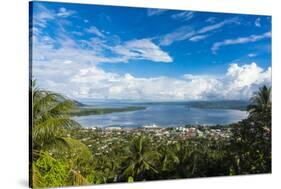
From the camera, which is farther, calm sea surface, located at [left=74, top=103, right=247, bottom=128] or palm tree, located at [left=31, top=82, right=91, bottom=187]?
calm sea surface, located at [left=74, top=103, right=247, bottom=128]

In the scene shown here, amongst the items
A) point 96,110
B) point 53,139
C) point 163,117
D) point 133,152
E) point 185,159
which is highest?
point 96,110

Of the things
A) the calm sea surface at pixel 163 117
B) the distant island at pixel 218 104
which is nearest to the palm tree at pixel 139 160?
the calm sea surface at pixel 163 117

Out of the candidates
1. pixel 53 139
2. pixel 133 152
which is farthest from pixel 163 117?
pixel 53 139

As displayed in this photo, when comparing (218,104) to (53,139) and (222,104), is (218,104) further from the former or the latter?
(53,139)

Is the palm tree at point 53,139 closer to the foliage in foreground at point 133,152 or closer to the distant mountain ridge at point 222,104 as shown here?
the foliage in foreground at point 133,152

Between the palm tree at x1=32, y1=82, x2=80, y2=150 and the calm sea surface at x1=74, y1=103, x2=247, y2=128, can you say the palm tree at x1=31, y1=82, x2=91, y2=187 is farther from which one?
the calm sea surface at x1=74, y1=103, x2=247, y2=128

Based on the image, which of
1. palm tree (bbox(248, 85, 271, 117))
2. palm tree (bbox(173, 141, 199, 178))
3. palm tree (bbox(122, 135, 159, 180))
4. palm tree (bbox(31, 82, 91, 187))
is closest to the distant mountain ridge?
palm tree (bbox(248, 85, 271, 117))

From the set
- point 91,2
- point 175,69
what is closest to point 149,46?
point 175,69
